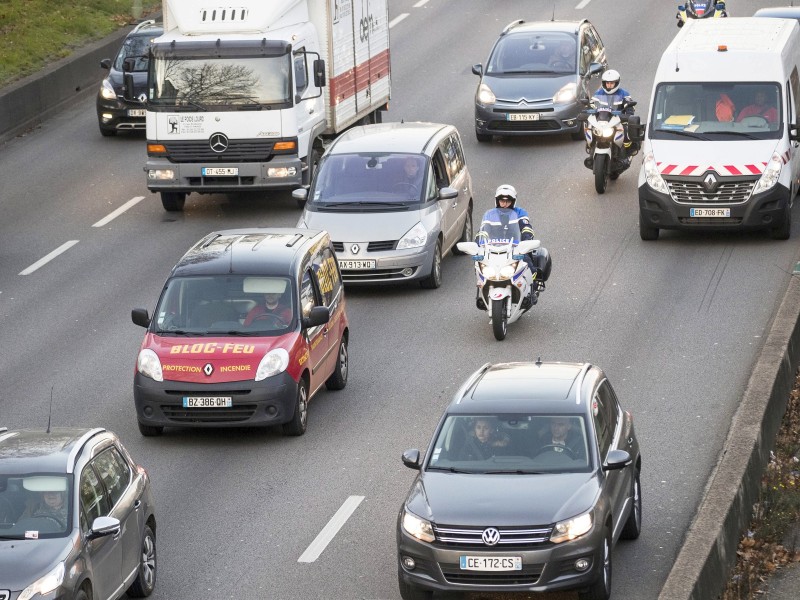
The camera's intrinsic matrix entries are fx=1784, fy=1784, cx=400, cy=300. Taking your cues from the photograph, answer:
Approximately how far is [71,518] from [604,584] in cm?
382

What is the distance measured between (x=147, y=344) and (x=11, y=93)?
1741cm

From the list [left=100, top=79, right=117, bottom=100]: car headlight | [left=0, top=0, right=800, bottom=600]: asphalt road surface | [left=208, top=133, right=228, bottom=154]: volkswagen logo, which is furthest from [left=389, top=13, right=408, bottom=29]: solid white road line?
[left=208, top=133, right=228, bottom=154]: volkswagen logo

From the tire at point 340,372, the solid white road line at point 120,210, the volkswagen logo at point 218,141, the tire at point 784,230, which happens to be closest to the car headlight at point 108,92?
the solid white road line at point 120,210

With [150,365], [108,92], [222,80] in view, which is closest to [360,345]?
[150,365]

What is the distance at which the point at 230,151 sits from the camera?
27312mm

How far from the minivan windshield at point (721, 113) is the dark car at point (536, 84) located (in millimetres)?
6058

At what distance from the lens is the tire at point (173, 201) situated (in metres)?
28.5

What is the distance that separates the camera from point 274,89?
27.2 meters

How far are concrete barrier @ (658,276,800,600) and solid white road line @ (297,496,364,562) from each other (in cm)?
297

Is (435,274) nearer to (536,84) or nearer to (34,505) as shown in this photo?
(536,84)

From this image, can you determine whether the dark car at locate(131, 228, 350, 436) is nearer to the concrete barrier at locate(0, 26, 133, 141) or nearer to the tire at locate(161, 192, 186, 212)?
the tire at locate(161, 192, 186, 212)

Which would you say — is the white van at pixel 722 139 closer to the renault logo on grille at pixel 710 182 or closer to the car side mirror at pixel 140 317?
the renault logo on grille at pixel 710 182

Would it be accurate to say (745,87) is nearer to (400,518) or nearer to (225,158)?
(225,158)

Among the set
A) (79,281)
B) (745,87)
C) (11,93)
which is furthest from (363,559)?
(11,93)
